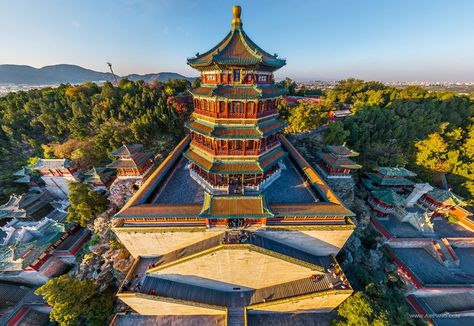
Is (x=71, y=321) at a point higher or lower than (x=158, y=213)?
lower

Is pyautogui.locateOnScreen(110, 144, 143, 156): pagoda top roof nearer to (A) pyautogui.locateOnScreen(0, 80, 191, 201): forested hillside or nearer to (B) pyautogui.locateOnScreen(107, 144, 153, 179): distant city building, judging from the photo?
(B) pyautogui.locateOnScreen(107, 144, 153, 179): distant city building

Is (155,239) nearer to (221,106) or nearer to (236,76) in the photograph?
(221,106)

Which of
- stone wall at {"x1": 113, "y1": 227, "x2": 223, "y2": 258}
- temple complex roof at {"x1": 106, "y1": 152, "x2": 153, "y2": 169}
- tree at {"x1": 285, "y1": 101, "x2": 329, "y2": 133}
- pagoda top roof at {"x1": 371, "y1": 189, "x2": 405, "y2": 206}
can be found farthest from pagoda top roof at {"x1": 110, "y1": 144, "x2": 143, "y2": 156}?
pagoda top roof at {"x1": 371, "y1": 189, "x2": 405, "y2": 206}

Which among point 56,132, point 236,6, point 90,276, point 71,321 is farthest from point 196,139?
point 56,132

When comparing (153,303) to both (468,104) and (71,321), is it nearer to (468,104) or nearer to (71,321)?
(71,321)

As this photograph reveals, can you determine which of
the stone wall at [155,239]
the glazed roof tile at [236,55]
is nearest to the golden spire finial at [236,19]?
the glazed roof tile at [236,55]

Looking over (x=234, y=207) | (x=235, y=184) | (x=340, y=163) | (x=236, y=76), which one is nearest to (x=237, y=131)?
(x=236, y=76)
